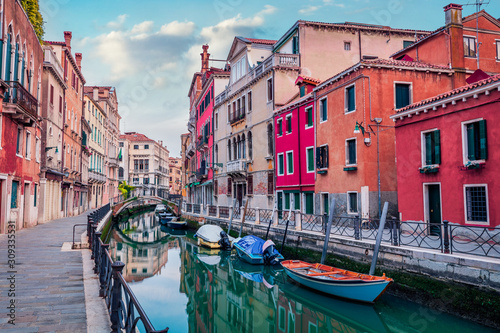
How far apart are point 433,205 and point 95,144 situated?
37828 millimetres

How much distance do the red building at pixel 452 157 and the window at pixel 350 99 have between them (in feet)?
9.27

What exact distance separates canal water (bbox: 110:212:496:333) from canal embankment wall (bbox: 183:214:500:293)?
3.11ft

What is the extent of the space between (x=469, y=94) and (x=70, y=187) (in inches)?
1085

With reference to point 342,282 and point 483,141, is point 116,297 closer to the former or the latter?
point 342,282

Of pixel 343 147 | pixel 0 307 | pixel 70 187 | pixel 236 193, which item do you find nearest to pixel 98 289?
pixel 0 307

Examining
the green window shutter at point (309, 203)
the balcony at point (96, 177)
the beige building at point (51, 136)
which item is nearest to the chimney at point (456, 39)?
the green window shutter at point (309, 203)

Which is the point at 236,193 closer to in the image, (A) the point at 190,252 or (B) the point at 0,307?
(A) the point at 190,252

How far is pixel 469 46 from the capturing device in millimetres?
18672

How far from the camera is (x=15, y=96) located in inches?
636

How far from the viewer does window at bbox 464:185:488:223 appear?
12.1 m

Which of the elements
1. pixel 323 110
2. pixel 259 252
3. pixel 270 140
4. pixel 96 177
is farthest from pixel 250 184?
pixel 96 177

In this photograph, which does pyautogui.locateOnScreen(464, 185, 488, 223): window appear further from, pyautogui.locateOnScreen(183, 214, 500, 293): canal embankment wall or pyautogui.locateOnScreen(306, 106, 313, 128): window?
pyautogui.locateOnScreen(306, 106, 313, 128): window

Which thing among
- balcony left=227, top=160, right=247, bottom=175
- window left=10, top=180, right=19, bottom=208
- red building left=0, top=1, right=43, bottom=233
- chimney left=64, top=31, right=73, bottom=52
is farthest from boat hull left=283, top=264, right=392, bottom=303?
chimney left=64, top=31, right=73, bottom=52

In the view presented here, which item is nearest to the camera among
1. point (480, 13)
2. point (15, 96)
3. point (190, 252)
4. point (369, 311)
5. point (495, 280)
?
point (495, 280)
